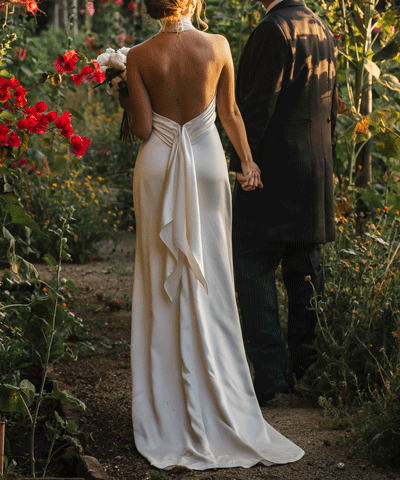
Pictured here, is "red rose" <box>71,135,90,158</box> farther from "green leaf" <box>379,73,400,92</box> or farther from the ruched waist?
"green leaf" <box>379,73,400,92</box>

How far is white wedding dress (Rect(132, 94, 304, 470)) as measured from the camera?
2.56 m

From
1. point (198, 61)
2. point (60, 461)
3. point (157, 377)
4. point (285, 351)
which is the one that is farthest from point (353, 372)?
point (198, 61)

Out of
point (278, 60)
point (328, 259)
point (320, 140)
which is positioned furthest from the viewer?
point (328, 259)

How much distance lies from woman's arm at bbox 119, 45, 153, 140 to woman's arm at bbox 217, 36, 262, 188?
0.30m

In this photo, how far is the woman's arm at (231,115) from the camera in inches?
102

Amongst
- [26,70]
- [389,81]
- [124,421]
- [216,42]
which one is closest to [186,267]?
[124,421]

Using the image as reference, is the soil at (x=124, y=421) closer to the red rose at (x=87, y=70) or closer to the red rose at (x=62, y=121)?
the red rose at (x=62, y=121)

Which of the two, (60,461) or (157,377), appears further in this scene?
(157,377)

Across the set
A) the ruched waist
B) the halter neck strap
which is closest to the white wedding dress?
the ruched waist

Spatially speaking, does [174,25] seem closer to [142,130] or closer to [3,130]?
[142,130]

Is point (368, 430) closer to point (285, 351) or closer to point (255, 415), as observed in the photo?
point (255, 415)

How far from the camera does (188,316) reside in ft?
8.61

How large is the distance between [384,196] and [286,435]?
7.20 ft

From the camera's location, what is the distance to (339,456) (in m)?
2.52
